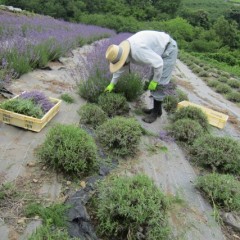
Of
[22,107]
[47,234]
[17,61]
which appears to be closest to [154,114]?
[22,107]

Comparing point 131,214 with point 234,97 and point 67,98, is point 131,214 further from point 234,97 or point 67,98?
point 234,97

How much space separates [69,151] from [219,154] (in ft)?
5.37

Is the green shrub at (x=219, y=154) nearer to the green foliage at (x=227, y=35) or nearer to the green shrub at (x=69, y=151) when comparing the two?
the green shrub at (x=69, y=151)

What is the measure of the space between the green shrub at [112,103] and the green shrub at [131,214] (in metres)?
1.98

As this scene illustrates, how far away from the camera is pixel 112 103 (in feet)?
13.8

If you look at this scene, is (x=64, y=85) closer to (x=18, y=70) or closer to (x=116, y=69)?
(x=18, y=70)

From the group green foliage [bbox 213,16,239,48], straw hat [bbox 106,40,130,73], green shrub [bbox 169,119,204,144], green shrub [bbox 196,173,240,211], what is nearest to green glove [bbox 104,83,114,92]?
straw hat [bbox 106,40,130,73]

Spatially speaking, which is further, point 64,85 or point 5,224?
point 64,85

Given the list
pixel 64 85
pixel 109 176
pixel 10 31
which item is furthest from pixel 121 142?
pixel 10 31

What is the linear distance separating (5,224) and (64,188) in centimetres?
60

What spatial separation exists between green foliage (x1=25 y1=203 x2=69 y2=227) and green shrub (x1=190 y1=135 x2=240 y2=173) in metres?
1.78

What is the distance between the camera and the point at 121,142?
334cm

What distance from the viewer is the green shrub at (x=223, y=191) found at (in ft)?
9.18

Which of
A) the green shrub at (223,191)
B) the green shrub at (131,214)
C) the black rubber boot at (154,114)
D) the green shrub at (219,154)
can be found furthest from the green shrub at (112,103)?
the green shrub at (131,214)
